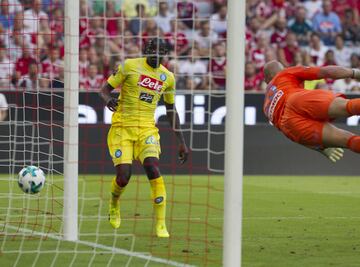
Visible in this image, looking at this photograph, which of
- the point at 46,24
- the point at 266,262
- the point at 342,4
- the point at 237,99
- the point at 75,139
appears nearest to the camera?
the point at 237,99

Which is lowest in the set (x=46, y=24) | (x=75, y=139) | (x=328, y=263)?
(x=328, y=263)

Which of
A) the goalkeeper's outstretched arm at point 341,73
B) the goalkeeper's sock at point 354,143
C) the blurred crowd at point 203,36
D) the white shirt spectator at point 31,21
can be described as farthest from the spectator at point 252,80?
the goalkeeper's sock at point 354,143

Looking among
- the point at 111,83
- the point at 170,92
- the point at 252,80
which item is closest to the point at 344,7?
the point at 252,80

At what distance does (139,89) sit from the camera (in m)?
12.1

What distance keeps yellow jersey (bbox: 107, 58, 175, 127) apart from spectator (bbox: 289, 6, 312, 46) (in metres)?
12.2

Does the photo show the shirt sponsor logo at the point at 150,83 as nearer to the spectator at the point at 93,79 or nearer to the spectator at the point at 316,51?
the spectator at the point at 93,79

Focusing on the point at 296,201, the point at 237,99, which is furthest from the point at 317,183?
the point at 237,99

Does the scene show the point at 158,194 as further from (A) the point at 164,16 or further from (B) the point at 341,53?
(B) the point at 341,53

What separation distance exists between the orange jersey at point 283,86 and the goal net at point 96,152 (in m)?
0.89

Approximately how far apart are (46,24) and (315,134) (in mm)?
10339

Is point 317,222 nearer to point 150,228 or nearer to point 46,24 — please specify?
point 150,228

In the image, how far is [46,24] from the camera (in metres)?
20.6

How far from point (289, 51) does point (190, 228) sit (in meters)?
11.1

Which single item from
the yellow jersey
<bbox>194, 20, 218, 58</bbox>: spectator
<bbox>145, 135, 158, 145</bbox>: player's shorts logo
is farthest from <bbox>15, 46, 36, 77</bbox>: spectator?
<bbox>145, 135, 158, 145</bbox>: player's shorts logo
